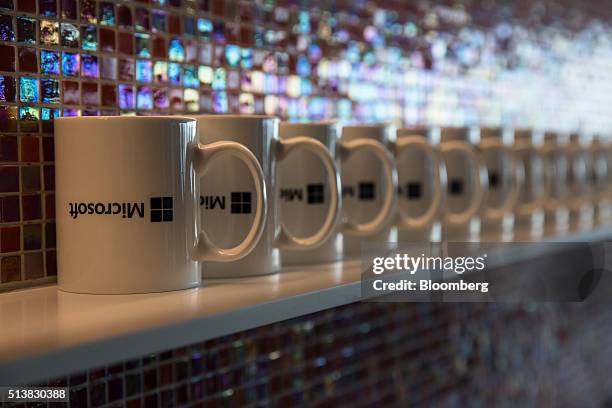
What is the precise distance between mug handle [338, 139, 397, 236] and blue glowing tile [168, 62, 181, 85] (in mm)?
177

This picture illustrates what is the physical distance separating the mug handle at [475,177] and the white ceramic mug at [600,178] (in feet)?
1.13

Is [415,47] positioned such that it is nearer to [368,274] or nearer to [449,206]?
[449,206]

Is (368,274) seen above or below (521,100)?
below

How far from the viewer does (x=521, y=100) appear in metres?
1.42

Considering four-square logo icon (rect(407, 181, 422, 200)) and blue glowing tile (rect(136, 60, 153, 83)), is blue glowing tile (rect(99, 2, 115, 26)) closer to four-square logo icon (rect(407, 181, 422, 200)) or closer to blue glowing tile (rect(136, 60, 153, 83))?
blue glowing tile (rect(136, 60, 153, 83))

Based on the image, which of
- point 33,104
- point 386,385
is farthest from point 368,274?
point 386,385

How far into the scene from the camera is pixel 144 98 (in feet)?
2.44

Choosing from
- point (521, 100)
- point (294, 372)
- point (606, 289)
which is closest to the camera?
point (294, 372)

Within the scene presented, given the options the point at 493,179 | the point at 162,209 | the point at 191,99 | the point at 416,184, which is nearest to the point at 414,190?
the point at 416,184

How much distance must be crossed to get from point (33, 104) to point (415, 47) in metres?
0.66

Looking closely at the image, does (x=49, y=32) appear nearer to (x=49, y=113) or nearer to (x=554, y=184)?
(x=49, y=113)

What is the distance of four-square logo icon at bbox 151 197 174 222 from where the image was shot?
58cm

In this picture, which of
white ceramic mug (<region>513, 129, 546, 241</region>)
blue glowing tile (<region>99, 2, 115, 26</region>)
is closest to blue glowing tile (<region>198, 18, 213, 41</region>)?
blue glowing tile (<region>99, 2, 115, 26</region>)

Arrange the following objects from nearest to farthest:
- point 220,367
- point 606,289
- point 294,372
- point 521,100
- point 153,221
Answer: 1. point 153,221
2. point 220,367
3. point 294,372
4. point 606,289
5. point 521,100
